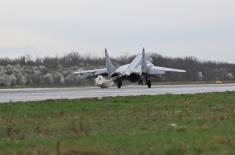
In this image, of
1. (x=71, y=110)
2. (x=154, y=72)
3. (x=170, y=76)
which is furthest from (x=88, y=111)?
(x=170, y=76)

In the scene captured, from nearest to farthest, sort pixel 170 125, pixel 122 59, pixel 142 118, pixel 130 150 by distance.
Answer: pixel 130 150, pixel 170 125, pixel 142 118, pixel 122 59

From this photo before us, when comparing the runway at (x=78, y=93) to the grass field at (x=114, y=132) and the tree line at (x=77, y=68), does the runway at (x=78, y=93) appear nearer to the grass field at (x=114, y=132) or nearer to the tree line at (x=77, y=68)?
the grass field at (x=114, y=132)

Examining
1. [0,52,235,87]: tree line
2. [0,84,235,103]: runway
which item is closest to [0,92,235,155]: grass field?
[0,84,235,103]: runway

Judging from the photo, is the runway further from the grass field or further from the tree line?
the tree line

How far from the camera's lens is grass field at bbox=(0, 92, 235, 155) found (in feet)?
37.0

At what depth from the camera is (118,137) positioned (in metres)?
12.9

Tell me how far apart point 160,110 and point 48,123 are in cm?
600

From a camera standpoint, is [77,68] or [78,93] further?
[77,68]

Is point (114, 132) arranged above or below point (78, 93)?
below

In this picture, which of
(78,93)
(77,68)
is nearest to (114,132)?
(78,93)

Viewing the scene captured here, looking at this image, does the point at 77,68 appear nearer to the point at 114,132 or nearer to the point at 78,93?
the point at 78,93

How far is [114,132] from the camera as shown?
45.9 feet

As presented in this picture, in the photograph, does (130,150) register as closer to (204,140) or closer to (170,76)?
(204,140)

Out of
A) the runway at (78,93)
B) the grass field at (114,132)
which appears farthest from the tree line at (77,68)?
the grass field at (114,132)
